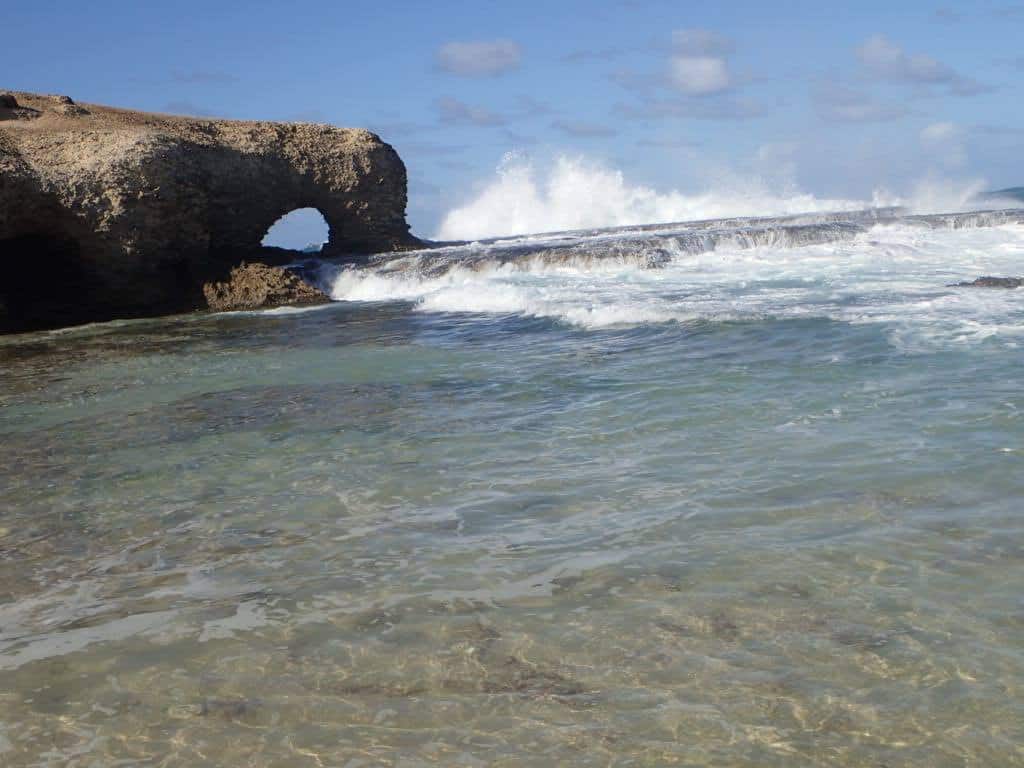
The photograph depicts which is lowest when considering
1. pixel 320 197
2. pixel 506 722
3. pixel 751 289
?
pixel 506 722

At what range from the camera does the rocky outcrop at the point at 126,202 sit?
17766 millimetres

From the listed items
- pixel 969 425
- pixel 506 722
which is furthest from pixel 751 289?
pixel 506 722

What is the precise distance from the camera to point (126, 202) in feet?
60.5

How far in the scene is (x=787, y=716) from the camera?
2.74 meters

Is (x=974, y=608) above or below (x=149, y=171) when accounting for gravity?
below

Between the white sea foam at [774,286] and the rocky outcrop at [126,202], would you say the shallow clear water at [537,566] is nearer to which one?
the white sea foam at [774,286]

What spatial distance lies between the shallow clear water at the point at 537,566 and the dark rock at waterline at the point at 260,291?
34.8 feet

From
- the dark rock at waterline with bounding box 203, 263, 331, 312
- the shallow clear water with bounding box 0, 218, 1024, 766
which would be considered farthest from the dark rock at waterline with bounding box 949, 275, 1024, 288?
the dark rock at waterline with bounding box 203, 263, 331, 312

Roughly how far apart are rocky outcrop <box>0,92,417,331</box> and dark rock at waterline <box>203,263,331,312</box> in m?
0.53

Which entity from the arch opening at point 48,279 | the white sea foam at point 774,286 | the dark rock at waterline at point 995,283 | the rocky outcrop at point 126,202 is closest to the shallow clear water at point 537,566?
the white sea foam at point 774,286

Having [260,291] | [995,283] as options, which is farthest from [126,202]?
[995,283]

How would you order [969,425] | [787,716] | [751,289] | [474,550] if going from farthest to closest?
[751,289], [969,425], [474,550], [787,716]

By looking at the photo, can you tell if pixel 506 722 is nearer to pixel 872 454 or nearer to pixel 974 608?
pixel 974 608

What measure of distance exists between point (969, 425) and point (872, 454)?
88cm
